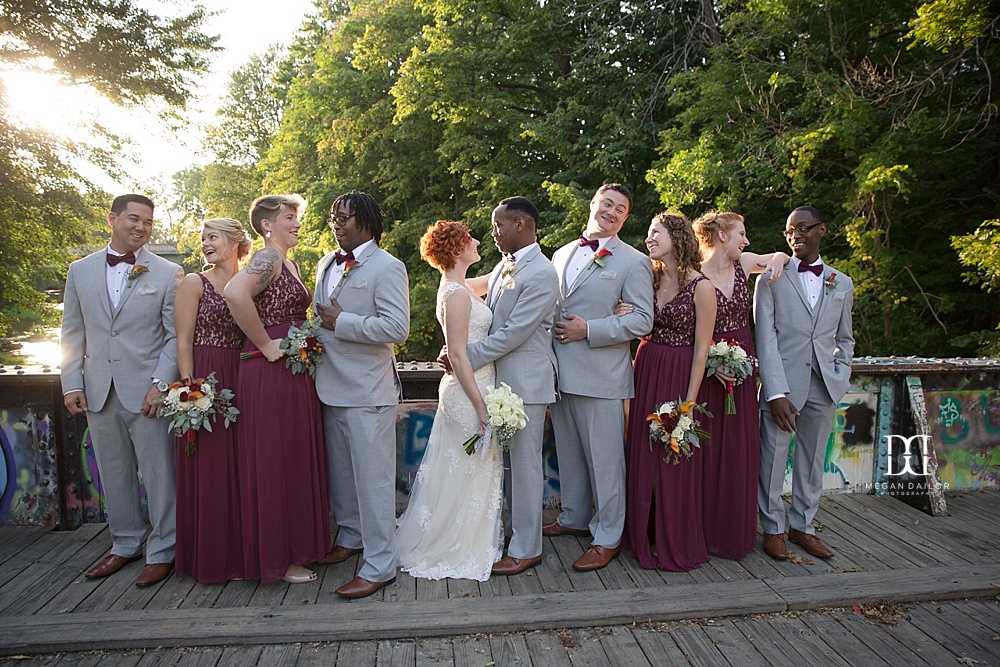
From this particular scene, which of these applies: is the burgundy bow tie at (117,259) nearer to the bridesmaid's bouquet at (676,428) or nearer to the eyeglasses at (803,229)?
the bridesmaid's bouquet at (676,428)

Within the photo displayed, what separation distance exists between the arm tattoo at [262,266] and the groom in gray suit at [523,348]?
3.73 ft

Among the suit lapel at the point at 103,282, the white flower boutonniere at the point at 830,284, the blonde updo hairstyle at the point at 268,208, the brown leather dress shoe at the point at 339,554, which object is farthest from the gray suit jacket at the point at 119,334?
the white flower boutonniere at the point at 830,284

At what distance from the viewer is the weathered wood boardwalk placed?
10.7ft

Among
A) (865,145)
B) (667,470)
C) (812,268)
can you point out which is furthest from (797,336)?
(865,145)

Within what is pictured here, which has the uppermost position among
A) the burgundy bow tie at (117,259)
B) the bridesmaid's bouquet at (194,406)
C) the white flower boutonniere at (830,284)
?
the burgundy bow tie at (117,259)

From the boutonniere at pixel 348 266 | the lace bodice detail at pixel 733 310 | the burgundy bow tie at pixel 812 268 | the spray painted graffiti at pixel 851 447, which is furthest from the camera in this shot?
the spray painted graffiti at pixel 851 447

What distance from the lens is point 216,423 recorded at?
12.3 feet

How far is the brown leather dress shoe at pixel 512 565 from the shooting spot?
3951mm

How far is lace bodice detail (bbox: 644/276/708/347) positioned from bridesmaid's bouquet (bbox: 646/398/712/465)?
0.37 metres

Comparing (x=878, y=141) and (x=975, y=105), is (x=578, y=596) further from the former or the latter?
(x=975, y=105)

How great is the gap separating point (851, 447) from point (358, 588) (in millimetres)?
3845

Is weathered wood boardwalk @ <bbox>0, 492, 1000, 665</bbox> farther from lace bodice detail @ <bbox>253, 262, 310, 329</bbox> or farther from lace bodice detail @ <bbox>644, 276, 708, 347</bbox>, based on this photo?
lace bodice detail @ <bbox>253, 262, 310, 329</bbox>

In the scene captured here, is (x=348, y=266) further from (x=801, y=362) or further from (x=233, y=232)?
(x=801, y=362)

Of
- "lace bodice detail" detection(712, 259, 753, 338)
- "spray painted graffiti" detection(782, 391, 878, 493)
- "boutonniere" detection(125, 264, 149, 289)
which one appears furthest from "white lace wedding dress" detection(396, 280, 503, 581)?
"spray painted graffiti" detection(782, 391, 878, 493)
